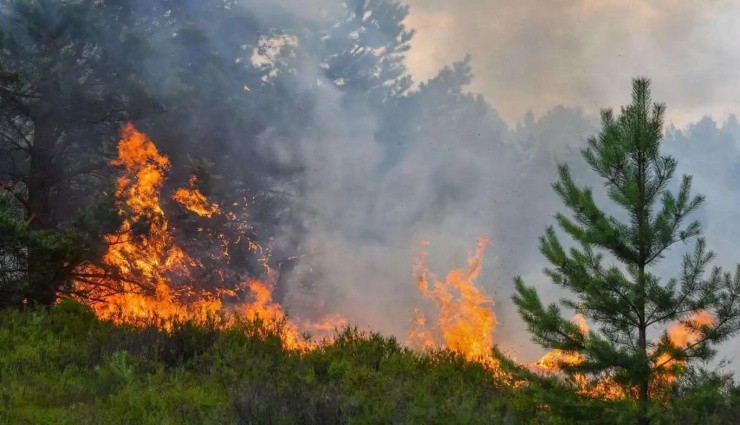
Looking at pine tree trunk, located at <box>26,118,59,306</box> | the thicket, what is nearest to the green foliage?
the thicket

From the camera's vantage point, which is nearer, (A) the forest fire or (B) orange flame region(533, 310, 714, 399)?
(B) orange flame region(533, 310, 714, 399)

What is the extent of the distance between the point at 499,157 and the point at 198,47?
94.5 ft

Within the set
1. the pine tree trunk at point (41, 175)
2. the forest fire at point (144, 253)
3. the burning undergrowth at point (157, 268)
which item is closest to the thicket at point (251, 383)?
the burning undergrowth at point (157, 268)

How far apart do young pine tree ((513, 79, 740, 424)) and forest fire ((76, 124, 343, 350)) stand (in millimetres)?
7816

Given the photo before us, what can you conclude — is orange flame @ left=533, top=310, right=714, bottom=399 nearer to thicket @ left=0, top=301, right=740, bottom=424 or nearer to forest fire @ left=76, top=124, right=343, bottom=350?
thicket @ left=0, top=301, right=740, bottom=424

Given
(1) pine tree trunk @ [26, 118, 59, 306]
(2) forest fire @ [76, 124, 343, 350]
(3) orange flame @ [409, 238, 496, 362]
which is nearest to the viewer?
(2) forest fire @ [76, 124, 343, 350]

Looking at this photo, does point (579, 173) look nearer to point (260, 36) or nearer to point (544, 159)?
point (544, 159)

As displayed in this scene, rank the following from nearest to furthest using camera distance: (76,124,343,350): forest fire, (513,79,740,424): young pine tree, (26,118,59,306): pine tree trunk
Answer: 1. (513,79,740,424): young pine tree
2. (76,124,343,350): forest fire
3. (26,118,59,306): pine tree trunk

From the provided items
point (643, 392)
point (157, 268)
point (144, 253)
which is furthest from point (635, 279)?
point (157, 268)

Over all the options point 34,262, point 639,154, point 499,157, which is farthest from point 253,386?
point 499,157

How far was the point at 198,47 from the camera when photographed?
19.1 meters

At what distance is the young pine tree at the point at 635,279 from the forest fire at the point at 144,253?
7.82m

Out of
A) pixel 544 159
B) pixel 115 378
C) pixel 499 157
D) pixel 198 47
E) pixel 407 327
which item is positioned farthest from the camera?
pixel 544 159

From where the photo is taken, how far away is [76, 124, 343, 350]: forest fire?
13461 mm
